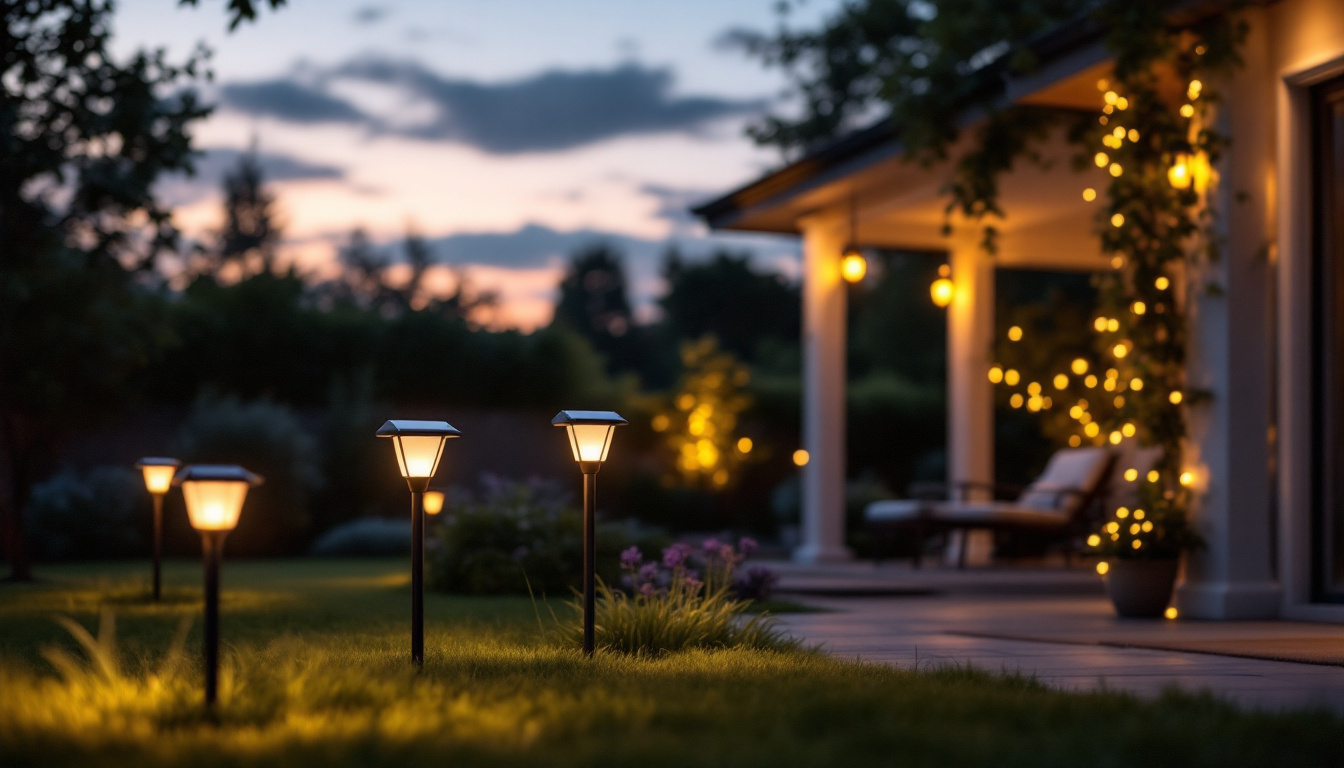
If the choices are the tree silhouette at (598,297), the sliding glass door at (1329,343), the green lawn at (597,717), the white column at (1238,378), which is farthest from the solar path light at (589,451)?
the tree silhouette at (598,297)

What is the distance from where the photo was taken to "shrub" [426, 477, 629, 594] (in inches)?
333

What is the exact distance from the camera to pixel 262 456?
1318 centimetres

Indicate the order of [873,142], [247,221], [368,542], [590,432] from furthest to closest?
[247,221]
[368,542]
[873,142]
[590,432]

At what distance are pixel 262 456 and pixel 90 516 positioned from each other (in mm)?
1664

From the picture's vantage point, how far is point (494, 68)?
1983cm

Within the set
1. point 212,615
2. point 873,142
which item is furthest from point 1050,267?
point 212,615

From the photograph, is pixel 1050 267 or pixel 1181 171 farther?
pixel 1050 267

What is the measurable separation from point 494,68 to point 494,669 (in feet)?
55.2

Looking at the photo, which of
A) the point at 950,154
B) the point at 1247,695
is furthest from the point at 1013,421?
the point at 1247,695

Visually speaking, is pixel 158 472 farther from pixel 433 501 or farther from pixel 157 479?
pixel 433 501

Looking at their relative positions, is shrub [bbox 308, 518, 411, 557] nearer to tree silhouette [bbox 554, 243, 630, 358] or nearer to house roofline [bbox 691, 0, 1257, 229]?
house roofline [bbox 691, 0, 1257, 229]

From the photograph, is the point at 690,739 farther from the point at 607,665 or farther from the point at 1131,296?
the point at 1131,296

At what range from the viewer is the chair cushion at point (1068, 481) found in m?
11.0

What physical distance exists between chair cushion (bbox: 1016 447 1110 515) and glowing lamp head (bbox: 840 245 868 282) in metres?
2.40
